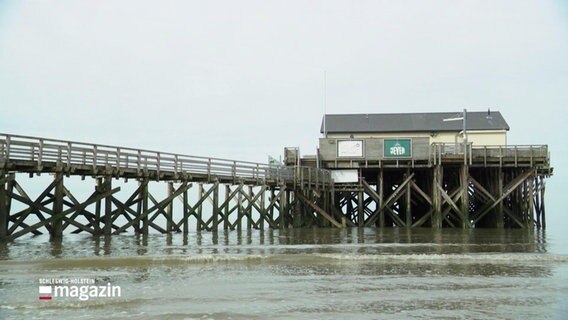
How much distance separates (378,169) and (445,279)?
2293 centimetres

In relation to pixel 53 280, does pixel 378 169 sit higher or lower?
higher

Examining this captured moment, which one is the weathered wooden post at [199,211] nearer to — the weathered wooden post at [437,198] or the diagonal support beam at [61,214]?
the diagonal support beam at [61,214]

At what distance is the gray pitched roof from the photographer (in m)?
37.5

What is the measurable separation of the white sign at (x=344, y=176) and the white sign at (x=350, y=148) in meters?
1.01

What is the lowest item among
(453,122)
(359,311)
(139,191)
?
(359,311)

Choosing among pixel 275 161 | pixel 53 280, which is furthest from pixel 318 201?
pixel 53 280

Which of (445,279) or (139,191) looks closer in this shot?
(445,279)

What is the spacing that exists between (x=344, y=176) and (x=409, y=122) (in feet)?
26.7

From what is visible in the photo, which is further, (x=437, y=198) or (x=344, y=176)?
(x=344, y=176)

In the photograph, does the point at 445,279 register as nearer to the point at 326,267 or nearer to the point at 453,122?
the point at 326,267

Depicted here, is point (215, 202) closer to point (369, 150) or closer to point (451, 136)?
point (369, 150)

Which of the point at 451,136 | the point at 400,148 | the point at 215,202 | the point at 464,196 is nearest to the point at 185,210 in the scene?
the point at 215,202

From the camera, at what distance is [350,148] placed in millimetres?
34094

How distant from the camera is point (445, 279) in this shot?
1184cm
